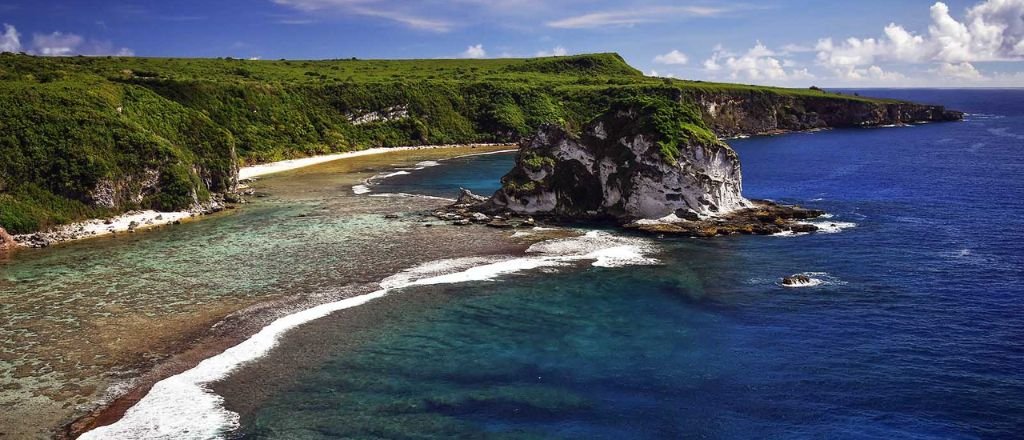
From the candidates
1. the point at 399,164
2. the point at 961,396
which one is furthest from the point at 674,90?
the point at 961,396

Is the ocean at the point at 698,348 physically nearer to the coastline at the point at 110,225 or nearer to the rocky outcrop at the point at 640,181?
the rocky outcrop at the point at 640,181

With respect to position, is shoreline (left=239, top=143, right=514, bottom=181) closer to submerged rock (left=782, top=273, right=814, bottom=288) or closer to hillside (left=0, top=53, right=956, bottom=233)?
hillside (left=0, top=53, right=956, bottom=233)

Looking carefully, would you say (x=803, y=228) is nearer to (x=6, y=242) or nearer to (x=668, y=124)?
(x=668, y=124)

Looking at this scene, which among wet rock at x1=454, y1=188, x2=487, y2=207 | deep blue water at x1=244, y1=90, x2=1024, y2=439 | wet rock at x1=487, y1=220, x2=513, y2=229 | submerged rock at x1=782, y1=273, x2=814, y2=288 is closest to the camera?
deep blue water at x1=244, y1=90, x2=1024, y2=439

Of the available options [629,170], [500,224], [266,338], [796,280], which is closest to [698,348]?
[796,280]

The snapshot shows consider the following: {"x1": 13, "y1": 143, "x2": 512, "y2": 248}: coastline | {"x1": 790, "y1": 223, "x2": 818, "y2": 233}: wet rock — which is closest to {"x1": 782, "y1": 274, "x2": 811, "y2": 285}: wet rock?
{"x1": 790, "y1": 223, "x2": 818, "y2": 233}: wet rock

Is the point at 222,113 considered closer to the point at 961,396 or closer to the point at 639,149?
the point at 639,149
